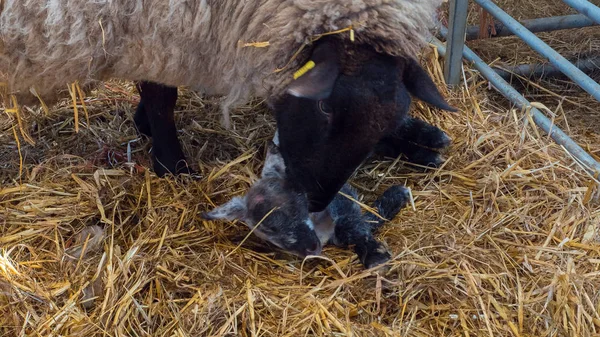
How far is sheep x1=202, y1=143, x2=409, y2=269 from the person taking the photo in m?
2.80

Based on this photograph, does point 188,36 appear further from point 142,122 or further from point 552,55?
point 552,55

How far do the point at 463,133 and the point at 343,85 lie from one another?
1327 millimetres

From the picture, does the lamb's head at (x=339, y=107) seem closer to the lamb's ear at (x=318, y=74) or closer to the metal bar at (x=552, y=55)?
Answer: the lamb's ear at (x=318, y=74)

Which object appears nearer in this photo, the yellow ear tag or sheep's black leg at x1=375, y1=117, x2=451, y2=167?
the yellow ear tag

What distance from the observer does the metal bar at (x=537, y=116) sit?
3.23 m

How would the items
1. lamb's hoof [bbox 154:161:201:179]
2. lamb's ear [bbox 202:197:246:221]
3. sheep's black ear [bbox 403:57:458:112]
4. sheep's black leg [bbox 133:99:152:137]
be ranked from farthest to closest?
sheep's black leg [bbox 133:99:152:137], lamb's hoof [bbox 154:161:201:179], lamb's ear [bbox 202:197:246:221], sheep's black ear [bbox 403:57:458:112]

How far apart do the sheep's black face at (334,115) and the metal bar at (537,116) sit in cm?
→ 119

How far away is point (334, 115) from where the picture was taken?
258cm

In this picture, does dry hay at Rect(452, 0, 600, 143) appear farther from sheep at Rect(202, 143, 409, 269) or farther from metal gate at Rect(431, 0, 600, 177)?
sheep at Rect(202, 143, 409, 269)

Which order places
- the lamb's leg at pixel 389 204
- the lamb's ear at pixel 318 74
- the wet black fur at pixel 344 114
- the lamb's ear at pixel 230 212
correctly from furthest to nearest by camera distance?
the lamb's leg at pixel 389 204, the lamb's ear at pixel 230 212, the wet black fur at pixel 344 114, the lamb's ear at pixel 318 74

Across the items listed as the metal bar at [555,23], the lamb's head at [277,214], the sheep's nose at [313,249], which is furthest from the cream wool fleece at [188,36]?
the metal bar at [555,23]

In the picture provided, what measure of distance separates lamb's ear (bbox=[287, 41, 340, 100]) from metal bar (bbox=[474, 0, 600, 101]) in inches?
55.7

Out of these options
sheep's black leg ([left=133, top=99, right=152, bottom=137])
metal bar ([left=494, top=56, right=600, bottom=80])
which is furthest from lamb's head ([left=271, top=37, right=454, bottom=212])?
metal bar ([left=494, top=56, right=600, bottom=80])

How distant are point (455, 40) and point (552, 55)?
0.66 metres
